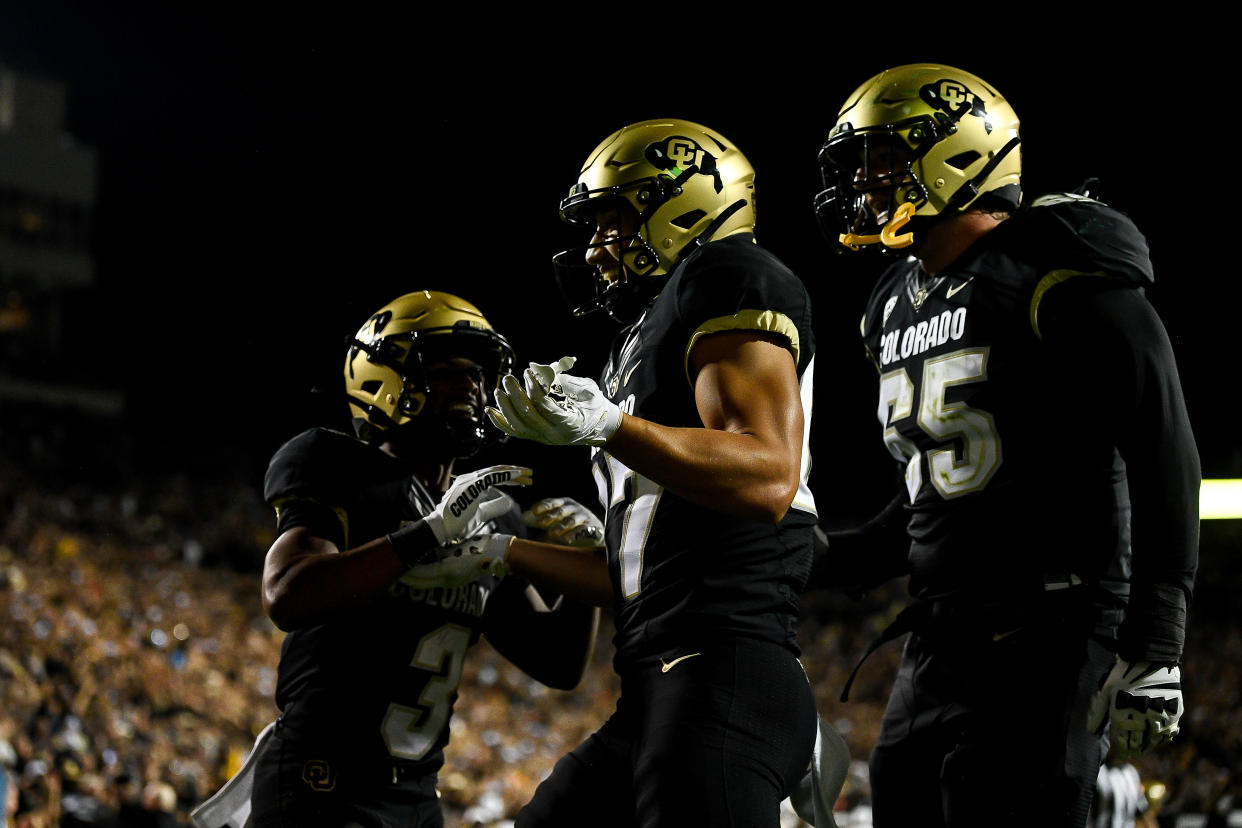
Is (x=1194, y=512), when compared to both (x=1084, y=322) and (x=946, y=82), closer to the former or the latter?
(x=1084, y=322)

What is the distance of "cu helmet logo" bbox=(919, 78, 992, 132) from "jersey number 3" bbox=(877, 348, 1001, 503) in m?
0.67

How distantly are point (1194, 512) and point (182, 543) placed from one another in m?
21.5

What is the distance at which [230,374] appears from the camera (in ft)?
99.5

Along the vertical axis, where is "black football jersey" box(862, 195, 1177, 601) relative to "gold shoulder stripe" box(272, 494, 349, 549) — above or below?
above

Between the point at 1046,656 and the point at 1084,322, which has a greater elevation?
the point at 1084,322

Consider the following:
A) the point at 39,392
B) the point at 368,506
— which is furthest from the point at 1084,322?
the point at 39,392

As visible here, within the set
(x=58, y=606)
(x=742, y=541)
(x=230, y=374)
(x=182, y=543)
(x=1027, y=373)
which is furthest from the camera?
(x=230, y=374)

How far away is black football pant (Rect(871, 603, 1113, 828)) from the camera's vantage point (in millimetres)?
2586

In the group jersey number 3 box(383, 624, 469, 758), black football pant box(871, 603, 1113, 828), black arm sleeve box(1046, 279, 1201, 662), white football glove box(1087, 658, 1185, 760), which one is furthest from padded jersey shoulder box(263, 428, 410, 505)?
white football glove box(1087, 658, 1185, 760)

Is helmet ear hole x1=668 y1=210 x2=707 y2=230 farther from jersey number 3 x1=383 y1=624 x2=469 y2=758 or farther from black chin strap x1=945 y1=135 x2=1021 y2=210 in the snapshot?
jersey number 3 x1=383 y1=624 x2=469 y2=758

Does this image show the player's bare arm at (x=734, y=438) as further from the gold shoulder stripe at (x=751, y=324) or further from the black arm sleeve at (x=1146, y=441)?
the black arm sleeve at (x=1146, y=441)

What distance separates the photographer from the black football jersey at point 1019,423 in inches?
108

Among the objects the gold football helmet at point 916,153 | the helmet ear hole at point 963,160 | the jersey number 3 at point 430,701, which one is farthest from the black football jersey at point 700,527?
the jersey number 3 at point 430,701

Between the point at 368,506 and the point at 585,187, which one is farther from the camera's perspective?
the point at 368,506
